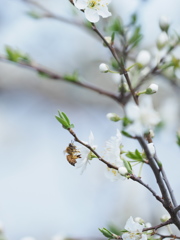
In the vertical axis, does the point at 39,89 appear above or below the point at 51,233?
above

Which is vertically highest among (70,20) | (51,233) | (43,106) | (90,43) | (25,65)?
(90,43)

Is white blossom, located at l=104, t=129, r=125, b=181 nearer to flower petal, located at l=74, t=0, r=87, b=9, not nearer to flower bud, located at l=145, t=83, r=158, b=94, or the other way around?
flower bud, located at l=145, t=83, r=158, b=94

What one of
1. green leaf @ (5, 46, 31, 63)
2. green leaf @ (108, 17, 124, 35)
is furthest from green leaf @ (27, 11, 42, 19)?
green leaf @ (108, 17, 124, 35)

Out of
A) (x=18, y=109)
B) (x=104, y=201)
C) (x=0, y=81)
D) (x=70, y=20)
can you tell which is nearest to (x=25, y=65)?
(x=70, y=20)

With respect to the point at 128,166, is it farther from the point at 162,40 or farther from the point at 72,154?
the point at 162,40

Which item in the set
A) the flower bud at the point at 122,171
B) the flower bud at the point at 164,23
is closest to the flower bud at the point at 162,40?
the flower bud at the point at 164,23

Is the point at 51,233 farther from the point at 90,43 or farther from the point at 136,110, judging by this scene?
the point at 136,110
